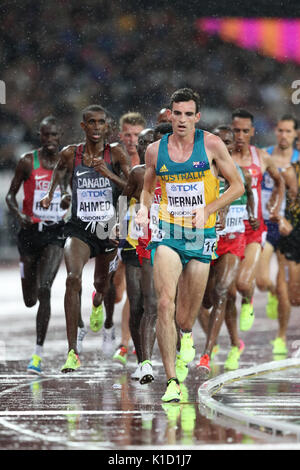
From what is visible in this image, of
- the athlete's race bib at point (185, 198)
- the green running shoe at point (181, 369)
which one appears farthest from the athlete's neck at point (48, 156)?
the green running shoe at point (181, 369)

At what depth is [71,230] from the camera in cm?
945

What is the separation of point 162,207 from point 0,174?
15.9 metres

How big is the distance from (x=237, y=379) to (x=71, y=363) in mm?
1394

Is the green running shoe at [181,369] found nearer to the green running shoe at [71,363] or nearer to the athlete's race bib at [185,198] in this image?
the green running shoe at [71,363]

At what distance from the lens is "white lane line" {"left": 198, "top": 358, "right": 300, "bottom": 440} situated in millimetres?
6147

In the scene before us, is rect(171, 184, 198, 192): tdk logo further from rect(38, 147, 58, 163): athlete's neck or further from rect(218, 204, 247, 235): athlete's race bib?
rect(38, 147, 58, 163): athlete's neck

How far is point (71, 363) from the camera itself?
28.9 feet

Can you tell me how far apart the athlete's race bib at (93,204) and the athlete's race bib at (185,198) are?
1.69 m

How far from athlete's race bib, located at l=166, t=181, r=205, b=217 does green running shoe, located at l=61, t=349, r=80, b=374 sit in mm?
1680

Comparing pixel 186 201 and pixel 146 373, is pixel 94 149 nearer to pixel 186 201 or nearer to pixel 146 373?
pixel 186 201

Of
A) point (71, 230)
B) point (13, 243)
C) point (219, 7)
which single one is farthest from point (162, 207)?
point (13, 243)

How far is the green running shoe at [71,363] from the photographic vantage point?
346 inches

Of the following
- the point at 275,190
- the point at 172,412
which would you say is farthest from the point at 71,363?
the point at 275,190

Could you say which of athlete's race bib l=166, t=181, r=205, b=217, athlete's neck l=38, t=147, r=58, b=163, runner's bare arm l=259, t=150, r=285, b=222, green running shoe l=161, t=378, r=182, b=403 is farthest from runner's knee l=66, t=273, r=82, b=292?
runner's bare arm l=259, t=150, r=285, b=222
